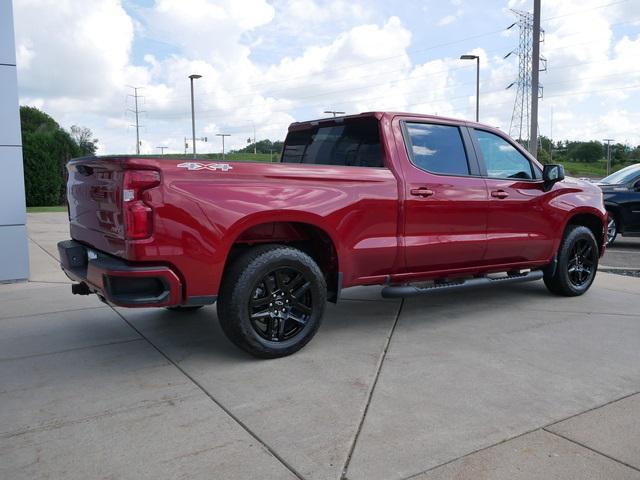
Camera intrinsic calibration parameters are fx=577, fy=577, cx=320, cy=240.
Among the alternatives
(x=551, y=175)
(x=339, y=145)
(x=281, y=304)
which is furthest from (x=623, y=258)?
(x=281, y=304)

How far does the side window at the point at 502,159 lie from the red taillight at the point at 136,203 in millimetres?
3307

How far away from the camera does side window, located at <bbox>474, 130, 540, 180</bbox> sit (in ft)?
18.3

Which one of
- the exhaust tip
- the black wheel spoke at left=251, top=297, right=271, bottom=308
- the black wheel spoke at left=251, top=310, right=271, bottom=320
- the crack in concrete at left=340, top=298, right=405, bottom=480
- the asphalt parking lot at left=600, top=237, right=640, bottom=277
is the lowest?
the asphalt parking lot at left=600, top=237, right=640, bottom=277

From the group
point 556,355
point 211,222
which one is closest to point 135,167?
point 211,222

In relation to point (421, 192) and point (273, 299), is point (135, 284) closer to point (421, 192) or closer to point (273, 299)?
point (273, 299)

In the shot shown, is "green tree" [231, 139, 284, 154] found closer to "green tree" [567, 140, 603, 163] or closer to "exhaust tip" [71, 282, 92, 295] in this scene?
"exhaust tip" [71, 282, 92, 295]

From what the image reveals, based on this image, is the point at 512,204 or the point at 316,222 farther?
the point at 512,204

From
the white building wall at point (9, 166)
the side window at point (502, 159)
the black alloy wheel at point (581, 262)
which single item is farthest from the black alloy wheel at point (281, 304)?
the white building wall at point (9, 166)

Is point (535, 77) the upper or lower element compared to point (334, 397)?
upper

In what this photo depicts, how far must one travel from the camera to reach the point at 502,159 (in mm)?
5750

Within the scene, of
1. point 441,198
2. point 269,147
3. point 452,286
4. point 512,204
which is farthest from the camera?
point 269,147

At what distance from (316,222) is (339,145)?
123 cm

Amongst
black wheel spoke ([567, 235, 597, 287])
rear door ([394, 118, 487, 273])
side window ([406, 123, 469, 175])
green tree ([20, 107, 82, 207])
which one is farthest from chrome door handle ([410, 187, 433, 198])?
green tree ([20, 107, 82, 207])

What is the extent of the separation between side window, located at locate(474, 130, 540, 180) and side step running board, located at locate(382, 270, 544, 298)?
991 mm
